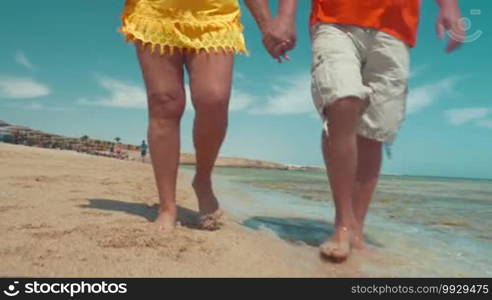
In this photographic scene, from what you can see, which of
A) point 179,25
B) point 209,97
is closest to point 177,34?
point 179,25

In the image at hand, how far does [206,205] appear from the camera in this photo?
2.72 meters

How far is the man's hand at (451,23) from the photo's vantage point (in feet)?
8.98

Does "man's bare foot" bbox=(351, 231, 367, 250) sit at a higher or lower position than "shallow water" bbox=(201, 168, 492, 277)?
higher

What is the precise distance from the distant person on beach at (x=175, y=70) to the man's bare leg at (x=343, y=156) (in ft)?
2.05

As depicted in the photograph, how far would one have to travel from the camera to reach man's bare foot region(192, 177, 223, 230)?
8.52 feet

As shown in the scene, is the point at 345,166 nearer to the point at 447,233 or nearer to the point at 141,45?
the point at 141,45

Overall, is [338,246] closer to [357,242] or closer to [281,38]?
[357,242]

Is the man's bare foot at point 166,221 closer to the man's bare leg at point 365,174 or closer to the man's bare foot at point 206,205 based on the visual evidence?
the man's bare foot at point 206,205

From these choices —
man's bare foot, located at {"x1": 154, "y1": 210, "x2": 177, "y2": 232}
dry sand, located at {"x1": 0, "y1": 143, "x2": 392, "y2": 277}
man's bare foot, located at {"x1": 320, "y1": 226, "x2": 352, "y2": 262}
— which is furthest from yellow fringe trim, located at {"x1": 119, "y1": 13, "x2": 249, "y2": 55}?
man's bare foot, located at {"x1": 320, "y1": 226, "x2": 352, "y2": 262}

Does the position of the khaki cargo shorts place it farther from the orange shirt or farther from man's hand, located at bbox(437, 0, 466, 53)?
man's hand, located at bbox(437, 0, 466, 53)

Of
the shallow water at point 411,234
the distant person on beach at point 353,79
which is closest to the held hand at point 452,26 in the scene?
the distant person on beach at point 353,79

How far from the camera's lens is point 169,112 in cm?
253

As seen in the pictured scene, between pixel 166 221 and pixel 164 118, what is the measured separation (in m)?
0.55

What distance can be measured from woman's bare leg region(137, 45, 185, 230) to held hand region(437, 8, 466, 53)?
61.5 inches
